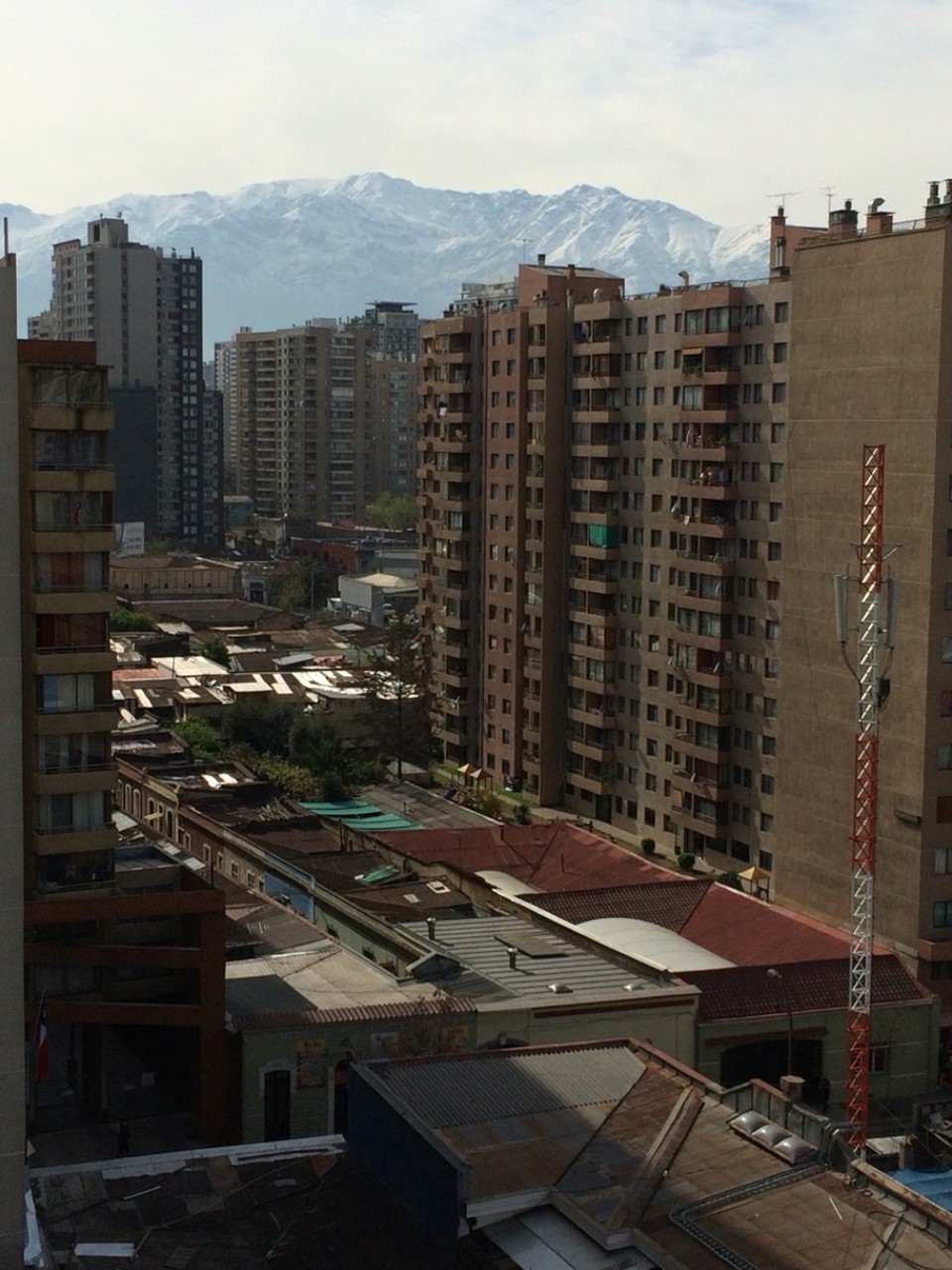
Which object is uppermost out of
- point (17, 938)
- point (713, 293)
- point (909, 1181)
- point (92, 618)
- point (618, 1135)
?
point (713, 293)

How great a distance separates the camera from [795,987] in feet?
158

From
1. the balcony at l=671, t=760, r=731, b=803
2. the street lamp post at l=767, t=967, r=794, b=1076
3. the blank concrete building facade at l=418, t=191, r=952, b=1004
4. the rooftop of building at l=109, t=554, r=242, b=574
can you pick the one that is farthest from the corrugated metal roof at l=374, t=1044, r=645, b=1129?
the rooftop of building at l=109, t=554, r=242, b=574

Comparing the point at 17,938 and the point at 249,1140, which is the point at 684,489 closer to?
the point at 249,1140

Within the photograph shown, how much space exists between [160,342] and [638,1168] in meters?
173

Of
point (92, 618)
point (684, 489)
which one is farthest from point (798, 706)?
point (92, 618)

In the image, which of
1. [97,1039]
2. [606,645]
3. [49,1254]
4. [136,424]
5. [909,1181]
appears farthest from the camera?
[136,424]

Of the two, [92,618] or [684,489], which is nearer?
[92,618]

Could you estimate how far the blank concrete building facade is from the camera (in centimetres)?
5666

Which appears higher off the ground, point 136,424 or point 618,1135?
point 136,424

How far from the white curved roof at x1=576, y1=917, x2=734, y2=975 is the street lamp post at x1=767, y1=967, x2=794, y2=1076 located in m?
1.58

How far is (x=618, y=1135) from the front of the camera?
103 feet

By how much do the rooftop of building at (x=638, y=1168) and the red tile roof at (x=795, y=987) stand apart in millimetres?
11020

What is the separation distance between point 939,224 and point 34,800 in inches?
1344

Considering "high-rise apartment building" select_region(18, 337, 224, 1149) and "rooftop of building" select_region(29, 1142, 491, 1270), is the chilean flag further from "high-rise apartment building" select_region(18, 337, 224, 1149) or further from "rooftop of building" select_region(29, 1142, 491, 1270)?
"rooftop of building" select_region(29, 1142, 491, 1270)
